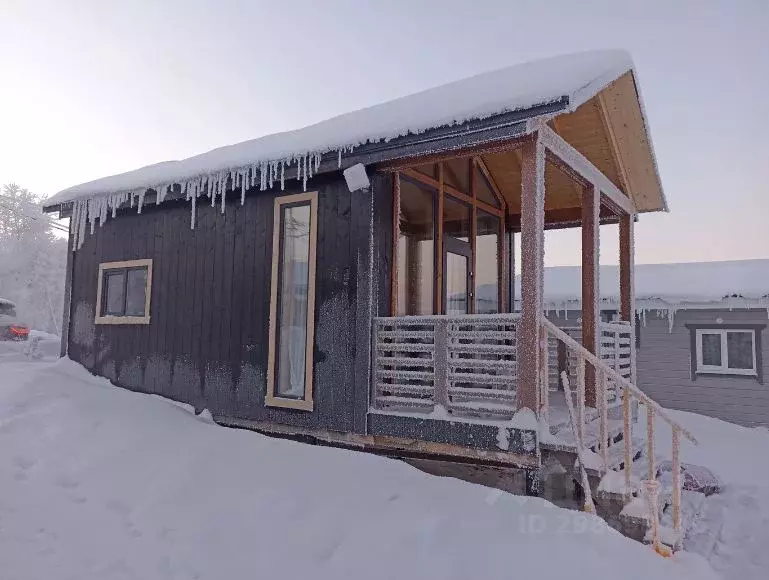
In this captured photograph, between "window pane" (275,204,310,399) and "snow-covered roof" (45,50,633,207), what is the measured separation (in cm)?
64

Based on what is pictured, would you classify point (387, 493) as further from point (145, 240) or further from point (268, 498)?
point (145, 240)

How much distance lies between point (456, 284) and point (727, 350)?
985 cm

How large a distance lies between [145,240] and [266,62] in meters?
6.27

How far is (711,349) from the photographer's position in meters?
13.5

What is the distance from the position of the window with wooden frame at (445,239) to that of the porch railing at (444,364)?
50 cm

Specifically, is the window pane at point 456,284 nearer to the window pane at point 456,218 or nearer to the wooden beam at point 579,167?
the window pane at point 456,218

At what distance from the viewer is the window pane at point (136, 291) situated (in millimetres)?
8195

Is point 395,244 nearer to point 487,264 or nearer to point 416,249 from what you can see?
point 416,249

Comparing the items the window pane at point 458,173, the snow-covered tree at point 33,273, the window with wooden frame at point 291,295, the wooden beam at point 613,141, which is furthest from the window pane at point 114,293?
the snow-covered tree at point 33,273

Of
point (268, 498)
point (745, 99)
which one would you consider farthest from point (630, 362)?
point (745, 99)

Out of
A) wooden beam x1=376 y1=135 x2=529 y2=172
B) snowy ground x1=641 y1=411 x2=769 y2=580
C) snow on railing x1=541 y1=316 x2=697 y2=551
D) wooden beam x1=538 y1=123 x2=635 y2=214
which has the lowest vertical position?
snowy ground x1=641 y1=411 x2=769 y2=580

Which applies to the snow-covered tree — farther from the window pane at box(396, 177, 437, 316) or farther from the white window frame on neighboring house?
the white window frame on neighboring house

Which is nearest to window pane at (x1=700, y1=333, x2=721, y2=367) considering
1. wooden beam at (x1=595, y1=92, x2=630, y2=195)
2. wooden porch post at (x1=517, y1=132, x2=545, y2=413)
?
wooden beam at (x1=595, y1=92, x2=630, y2=195)

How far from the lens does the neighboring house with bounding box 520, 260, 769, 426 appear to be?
12805 millimetres
